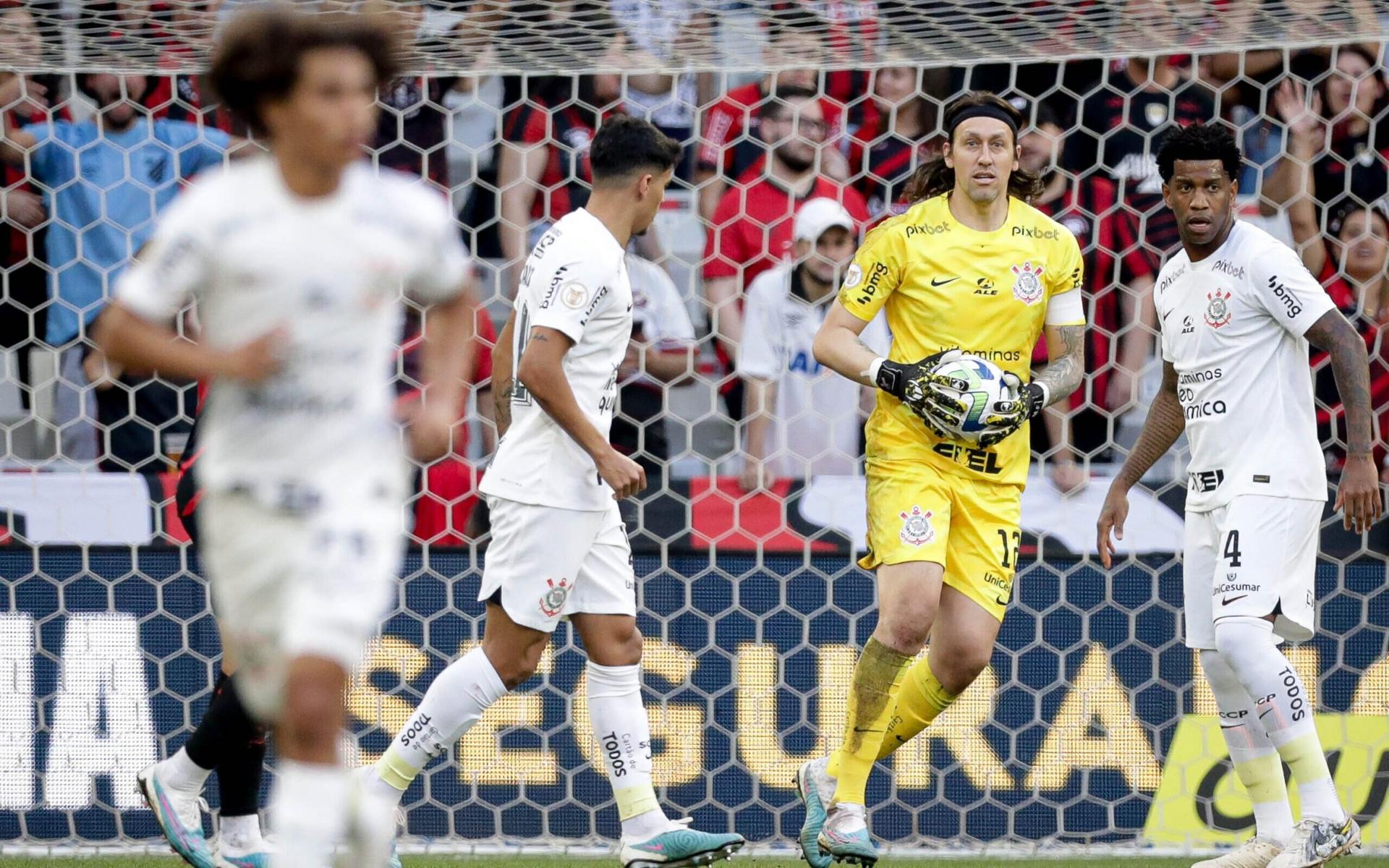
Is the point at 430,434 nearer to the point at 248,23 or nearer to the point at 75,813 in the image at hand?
the point at 248,23

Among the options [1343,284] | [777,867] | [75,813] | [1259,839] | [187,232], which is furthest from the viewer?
[1343,284]

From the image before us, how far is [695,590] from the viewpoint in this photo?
549 cm

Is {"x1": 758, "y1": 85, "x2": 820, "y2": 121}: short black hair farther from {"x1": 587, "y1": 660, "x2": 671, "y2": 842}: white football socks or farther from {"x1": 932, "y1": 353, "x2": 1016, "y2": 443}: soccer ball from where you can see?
{"x1": 587, "y1": 660, "x2": 671, "y2": 842}: white football socks

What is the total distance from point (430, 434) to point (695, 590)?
108 inches

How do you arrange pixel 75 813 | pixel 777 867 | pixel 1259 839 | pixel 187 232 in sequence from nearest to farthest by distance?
pixel 187 232 → pixel 1259 839 → pixel 777 867 → pixel 75 813

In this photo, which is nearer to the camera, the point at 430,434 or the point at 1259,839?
the point at 430,434

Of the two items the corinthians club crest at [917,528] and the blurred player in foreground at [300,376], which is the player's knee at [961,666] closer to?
the corinthians club crest at [917,528]

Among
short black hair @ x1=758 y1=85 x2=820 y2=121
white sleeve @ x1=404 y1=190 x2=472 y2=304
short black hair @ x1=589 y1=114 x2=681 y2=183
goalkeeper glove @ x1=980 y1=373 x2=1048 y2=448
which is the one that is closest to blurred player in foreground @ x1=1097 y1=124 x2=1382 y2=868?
goalkeeper glove @ x1=980 y1=373 x2=1048 y2=448

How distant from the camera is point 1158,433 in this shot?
4.82 meters

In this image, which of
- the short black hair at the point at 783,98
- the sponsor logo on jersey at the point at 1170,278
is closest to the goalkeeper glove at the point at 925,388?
the sponsor logo on jersey at the point at 1170,278

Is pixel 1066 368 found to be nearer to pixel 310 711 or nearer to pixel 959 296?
pixel 959 296

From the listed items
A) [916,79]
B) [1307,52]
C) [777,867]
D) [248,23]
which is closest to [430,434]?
[248,23]

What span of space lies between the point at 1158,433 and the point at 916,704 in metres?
1.04

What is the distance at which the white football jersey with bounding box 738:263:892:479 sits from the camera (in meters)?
5.89
